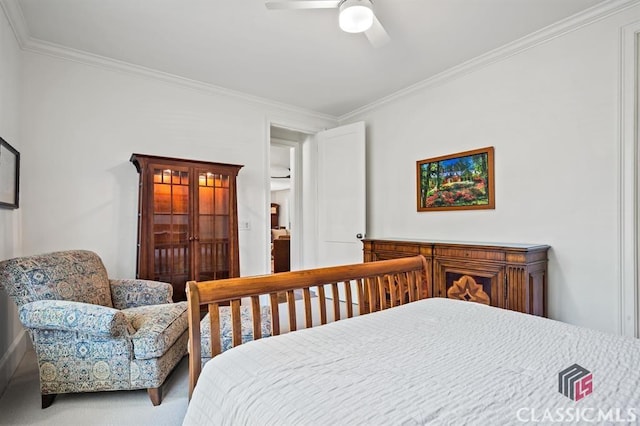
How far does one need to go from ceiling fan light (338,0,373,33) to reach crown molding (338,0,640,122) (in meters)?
1.66

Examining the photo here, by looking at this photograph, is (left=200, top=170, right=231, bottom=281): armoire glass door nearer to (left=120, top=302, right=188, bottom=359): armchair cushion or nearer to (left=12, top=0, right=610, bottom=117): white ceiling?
(left=120, top=302, right=188, bottom=359): armchair cushion

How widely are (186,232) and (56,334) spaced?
149cm

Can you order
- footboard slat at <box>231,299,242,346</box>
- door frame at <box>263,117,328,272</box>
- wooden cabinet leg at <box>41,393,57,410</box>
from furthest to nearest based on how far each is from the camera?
1. door frame at <box>263,117,328,272</box>
2. wooden cabinet leg at <box>41,393,57,410</box>
3. footboard slat at <box>231,299,242,346</box>

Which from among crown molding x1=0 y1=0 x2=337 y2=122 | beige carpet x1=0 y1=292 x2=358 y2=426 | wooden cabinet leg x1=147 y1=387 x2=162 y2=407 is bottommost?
beige carpet x1=0 y1=292 x2=358 y2=426

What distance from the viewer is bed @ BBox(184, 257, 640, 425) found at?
0.78 meters

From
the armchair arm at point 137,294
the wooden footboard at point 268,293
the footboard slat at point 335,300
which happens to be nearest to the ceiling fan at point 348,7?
the wooden footboard at point 268,293

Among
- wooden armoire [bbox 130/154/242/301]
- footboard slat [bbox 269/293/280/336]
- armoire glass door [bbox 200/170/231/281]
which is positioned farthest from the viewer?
armoire glass door [bbox 200/170/231/281]

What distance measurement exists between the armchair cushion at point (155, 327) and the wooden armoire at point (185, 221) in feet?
2.61

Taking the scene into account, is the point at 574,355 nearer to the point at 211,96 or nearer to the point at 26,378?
the point at 26,378

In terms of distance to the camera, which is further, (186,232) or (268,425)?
(186,232)

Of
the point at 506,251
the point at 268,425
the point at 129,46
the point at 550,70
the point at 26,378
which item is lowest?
the point at 26,378

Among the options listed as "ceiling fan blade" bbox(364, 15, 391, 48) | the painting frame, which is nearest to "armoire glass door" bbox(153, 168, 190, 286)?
"ceiling fan blade" bbox(364, 15, 391, 48)

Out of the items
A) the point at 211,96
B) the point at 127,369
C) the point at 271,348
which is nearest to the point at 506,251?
the point at 271,348

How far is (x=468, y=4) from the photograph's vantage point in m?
2.38
